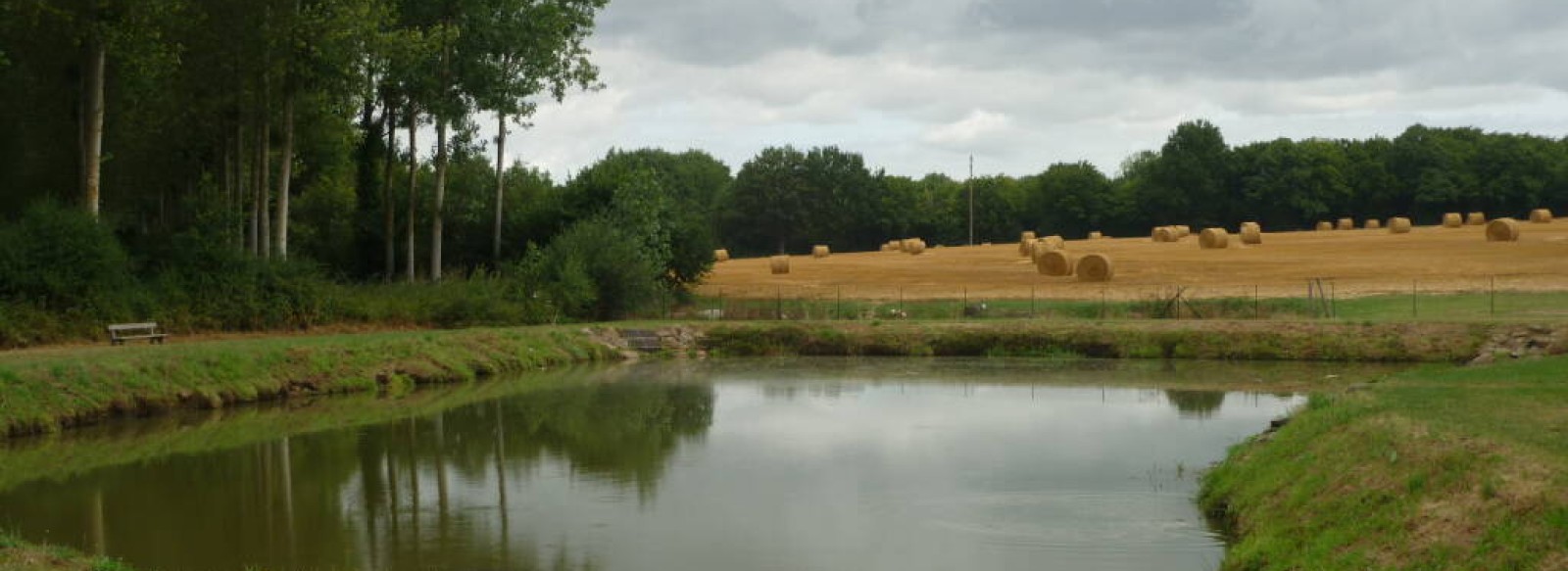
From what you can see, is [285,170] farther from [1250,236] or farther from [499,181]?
[1250,236]

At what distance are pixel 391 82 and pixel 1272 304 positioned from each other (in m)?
26.2

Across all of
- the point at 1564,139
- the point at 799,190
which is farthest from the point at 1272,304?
the point at 1564,139

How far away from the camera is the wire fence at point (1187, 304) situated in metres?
40.5

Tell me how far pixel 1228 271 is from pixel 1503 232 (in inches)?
728

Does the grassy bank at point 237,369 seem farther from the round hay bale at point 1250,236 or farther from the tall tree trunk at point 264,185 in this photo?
the round hay bale at point 1250,236

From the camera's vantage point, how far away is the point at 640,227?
48219 mm

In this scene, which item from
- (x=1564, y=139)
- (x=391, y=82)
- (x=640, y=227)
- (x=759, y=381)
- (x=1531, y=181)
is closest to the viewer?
(x=759, y=381)

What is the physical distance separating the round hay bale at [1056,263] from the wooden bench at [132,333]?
34.7 metres

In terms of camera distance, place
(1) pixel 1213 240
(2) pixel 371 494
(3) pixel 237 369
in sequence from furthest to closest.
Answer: (1) pixel 1213 240 < (3) pixel 237 369 < (2) pixel 371 494

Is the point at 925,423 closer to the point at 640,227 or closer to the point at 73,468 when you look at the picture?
the point at 73,468

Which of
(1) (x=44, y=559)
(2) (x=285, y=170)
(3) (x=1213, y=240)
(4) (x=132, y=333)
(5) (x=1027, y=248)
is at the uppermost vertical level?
(2) (x=285, y=170)

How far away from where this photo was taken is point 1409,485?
499 inches

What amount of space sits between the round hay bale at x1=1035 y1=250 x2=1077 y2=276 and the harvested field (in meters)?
0.76

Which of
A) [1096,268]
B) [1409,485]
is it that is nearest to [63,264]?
[1409,485]
